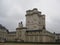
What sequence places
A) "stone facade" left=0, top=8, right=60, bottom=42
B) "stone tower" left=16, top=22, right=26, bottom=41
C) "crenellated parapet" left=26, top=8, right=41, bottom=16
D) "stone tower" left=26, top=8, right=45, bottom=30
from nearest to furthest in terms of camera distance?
1. "stone facade" left=0, top=8, right=60, bottom=42
2. "stone tower" left=16, top=22, right=26, bottom=41
3. "crenellated parapet" left=26, top=8, right=41, bottom=16
4. "stone tower" left=26, top=8, right=45, bottom=30

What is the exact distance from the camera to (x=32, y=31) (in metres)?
46.4

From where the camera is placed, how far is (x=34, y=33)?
150 ft

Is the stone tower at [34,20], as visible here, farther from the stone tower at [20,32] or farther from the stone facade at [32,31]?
the stone tower at [20,32]

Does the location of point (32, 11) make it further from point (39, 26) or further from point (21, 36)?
point (21, 36)

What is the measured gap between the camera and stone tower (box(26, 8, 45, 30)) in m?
54.7

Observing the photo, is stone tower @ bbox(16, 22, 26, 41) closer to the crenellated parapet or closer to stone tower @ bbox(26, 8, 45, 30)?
stone tower @ bbox(26, 8, 45, 30)

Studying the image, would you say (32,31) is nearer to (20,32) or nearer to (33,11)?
(20,32)

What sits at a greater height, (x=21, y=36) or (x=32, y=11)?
(x=32, y=11)

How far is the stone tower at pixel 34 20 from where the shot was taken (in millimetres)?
54656

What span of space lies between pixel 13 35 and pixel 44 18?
39.9ft

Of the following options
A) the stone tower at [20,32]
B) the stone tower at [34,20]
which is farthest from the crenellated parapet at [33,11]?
the stone tower at [20,32]

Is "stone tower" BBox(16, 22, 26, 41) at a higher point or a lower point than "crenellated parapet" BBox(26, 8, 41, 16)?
lower

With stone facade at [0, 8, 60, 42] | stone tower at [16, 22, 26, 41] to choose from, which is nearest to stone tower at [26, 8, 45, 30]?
stone facade at [0, 8, 60, 42]

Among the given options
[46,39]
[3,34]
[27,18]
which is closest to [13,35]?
[3,34]
